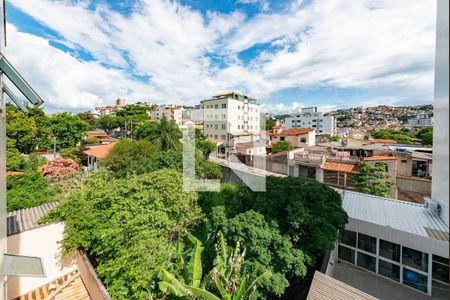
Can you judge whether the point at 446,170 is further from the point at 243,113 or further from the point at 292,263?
the point at 243,113

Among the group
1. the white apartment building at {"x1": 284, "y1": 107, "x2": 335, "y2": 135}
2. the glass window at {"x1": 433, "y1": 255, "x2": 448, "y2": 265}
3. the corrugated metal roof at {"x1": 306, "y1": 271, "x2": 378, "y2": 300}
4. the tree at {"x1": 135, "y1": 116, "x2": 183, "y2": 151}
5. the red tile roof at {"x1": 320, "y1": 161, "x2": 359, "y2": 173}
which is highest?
the white apartment building at {"x1": 284, "y1": 107, "x2": 335, "y2": 135}

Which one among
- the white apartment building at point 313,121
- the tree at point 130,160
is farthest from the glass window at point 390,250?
the white apartment building at point 313,121

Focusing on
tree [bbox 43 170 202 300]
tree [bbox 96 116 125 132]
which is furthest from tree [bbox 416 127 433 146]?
tree [bbox 96 116 125 132]

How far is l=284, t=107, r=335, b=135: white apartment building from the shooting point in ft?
186

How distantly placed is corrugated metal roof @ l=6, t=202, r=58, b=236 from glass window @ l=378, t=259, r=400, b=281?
11001mm

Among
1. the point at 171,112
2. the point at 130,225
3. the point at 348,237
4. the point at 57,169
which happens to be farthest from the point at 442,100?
the point at 171,112

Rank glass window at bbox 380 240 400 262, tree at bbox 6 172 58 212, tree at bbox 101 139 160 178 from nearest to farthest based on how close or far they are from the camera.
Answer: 1. glass window at bbox 380 240 400 262
2. tree at bbox 6 172 58 212
3. tree at bbox 101 139 160 178

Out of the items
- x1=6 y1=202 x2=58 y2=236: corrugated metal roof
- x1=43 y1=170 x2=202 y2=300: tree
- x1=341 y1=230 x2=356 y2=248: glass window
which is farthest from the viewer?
x1=341 y1=230 x2=356 y2=248: glass window

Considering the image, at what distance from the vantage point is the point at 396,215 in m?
7.86

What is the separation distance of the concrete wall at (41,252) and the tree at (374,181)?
1661cm

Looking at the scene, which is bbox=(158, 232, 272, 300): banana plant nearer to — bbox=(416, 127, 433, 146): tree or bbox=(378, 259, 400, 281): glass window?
bbox=(378, 259, 400, 281): glass window

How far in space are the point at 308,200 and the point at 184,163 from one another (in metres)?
9.61

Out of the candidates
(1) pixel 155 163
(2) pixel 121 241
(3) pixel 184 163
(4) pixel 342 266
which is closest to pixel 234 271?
(2) pixel 121 241

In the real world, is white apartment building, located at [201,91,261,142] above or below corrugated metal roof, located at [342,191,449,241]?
above
